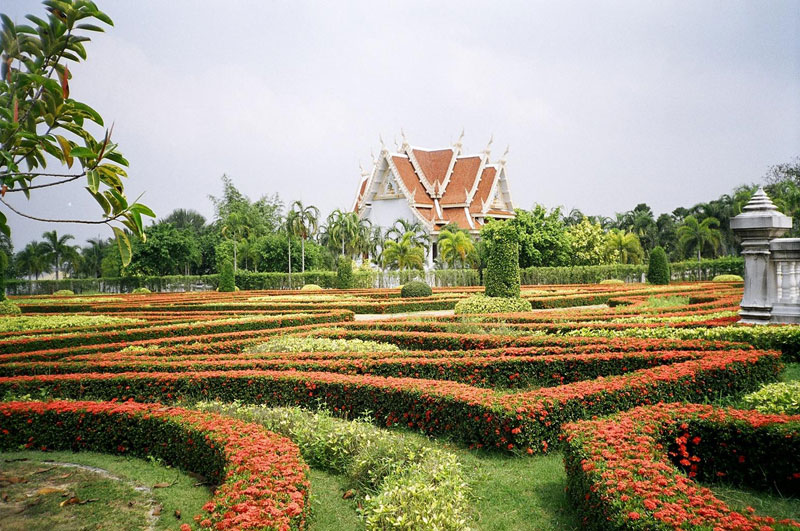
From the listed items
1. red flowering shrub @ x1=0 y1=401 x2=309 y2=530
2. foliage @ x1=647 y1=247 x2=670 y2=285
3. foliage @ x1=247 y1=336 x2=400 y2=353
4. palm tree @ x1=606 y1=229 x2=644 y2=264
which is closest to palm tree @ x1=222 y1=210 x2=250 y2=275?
palm tree @ x1=606 y1=229 x2=644 y2=264

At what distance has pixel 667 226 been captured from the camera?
51688 millimetres

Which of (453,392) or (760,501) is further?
(453,392)

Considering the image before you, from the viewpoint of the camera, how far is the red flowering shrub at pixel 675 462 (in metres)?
2.88

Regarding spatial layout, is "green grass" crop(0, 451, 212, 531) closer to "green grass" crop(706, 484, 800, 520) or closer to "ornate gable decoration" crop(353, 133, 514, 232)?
"green grass" crop(706, 484, 800, 520)

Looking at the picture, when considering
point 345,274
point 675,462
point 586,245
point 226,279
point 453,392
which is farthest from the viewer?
point 586,245

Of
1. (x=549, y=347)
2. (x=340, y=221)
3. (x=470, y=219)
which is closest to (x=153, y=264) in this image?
(x=340, y=221)

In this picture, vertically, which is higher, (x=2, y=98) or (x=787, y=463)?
→ (x=2, y=98)

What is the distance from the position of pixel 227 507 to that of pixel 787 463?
12.2 feet

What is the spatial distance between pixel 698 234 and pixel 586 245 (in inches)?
389

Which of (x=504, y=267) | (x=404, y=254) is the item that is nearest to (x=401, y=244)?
(x=404, y=254)

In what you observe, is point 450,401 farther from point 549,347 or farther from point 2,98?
point 2,98

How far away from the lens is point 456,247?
34.4m

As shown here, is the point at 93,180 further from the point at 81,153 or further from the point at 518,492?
the point at 518,492

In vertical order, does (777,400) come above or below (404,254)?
below
